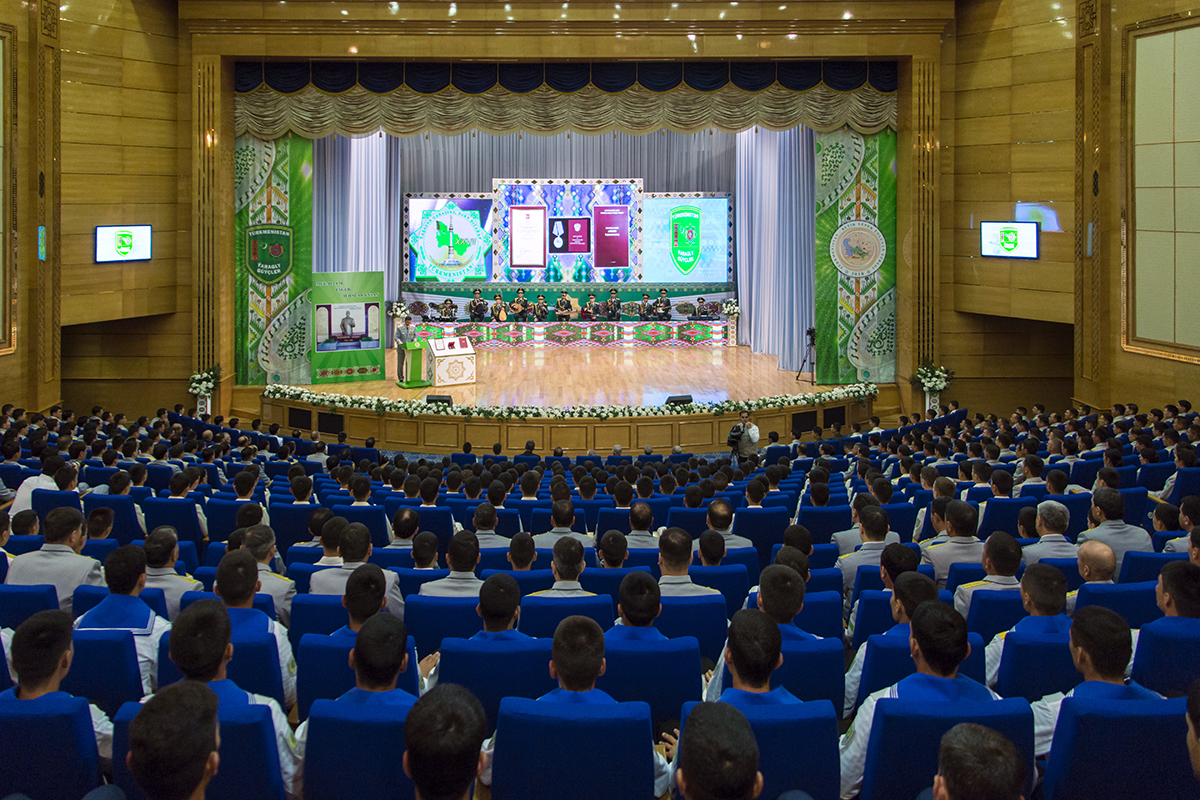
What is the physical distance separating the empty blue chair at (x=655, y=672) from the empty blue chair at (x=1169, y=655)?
66.8 inches

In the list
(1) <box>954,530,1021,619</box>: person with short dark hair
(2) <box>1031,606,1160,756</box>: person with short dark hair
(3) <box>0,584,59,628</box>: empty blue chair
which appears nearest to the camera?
(2) <box>1031,606,1160,756</box>: person with short dark hair

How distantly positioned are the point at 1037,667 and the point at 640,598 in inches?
59.8

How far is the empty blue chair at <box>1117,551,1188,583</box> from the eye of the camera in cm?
520

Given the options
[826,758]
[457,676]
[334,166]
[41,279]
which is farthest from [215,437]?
[826,758]

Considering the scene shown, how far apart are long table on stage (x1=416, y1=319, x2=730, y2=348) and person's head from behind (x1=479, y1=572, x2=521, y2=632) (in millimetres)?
21762

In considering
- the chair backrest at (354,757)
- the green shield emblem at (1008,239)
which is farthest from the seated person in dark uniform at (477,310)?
the chair backrest at (354,757)

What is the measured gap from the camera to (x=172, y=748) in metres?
2.40

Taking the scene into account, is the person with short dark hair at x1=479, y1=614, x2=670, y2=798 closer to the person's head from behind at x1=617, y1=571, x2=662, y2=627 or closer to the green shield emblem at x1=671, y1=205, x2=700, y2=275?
the person's head from behind at x1=617, y1=571, x2=662, y2=627

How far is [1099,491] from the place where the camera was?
600cm

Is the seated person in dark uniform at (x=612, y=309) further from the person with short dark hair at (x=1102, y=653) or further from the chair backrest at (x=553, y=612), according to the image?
the person with short dark hair at (x=1102, y=653)

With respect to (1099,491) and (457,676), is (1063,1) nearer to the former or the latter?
(1099,491)

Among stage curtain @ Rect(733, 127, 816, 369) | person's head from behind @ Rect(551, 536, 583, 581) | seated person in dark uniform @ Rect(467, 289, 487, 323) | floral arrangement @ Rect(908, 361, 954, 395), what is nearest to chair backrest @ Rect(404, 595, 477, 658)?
person's head from behind @ Rect(551, 536, 583, 581)

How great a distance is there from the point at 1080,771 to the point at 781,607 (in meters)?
1.28

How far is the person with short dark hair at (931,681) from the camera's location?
10.4 ft
